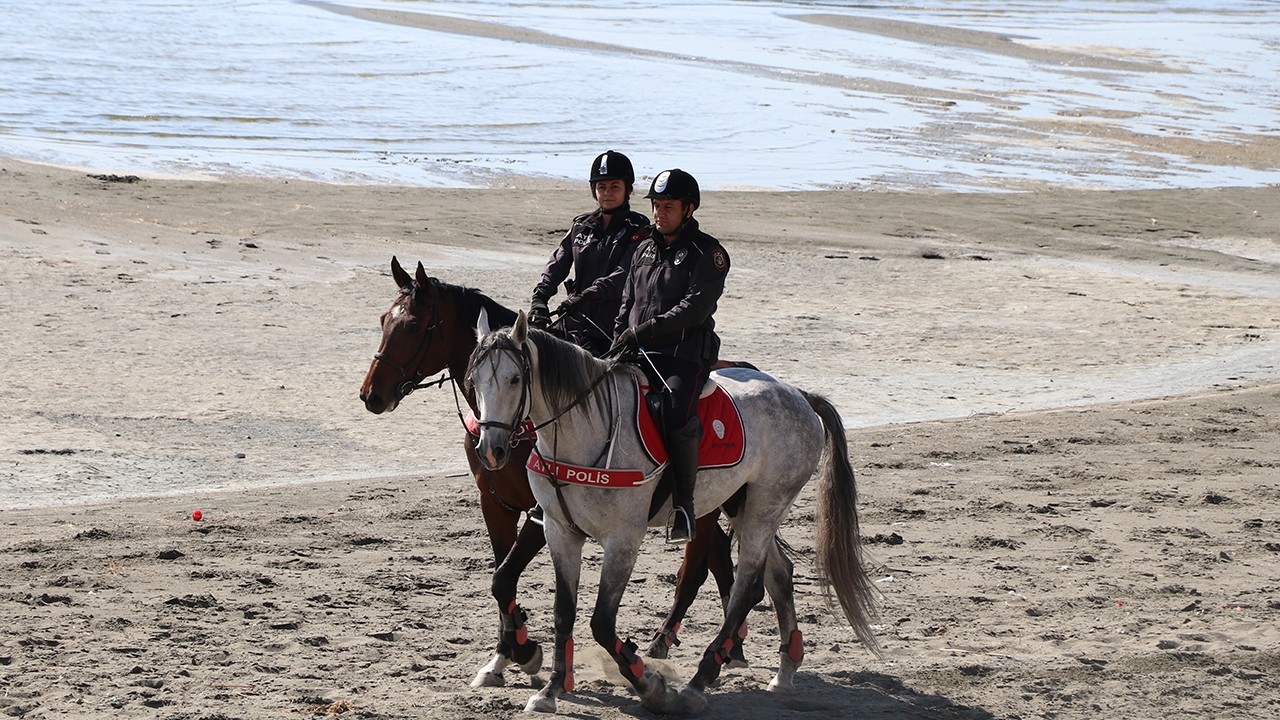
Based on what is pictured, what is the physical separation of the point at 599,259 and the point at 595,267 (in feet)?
0.18

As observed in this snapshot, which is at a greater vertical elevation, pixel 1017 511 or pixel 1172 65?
pixel 1172 65

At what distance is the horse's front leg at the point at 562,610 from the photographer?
22.6 ft

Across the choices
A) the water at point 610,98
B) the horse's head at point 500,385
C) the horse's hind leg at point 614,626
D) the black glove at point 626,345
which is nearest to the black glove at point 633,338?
the black glove at point 626,345

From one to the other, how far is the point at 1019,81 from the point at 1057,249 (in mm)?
22561

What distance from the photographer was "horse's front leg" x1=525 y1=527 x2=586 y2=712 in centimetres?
688

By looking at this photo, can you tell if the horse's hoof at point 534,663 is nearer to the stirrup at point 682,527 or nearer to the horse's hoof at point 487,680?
the horse's hoof at point 487,680

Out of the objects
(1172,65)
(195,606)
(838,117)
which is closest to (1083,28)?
(1172,65)

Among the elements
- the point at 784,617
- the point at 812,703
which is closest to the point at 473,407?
the point at 784,617

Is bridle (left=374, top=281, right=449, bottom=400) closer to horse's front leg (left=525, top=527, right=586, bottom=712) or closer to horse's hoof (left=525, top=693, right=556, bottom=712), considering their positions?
horse's front leg (left=525, top=527, right=586, bottom=712)

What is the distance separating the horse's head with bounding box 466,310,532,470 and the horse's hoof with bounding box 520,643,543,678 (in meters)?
1.55

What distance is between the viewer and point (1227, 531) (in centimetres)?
1027

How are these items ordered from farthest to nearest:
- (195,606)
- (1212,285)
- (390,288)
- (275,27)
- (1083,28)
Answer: (1083,28), (275,27), (1212,285), (390,288), (195,606)

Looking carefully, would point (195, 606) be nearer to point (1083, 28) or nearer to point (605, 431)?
point (605, 431)

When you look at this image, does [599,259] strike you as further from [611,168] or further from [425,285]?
[425,285]
